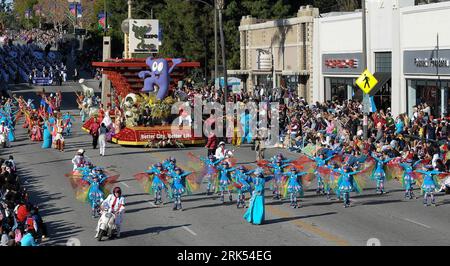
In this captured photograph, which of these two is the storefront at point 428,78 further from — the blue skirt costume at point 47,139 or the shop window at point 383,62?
the blue skirt costume at point 47,139

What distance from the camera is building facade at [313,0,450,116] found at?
133 feet

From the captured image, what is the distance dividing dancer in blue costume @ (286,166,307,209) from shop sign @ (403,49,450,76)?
16.1 m

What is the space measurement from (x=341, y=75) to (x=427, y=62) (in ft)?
32.0

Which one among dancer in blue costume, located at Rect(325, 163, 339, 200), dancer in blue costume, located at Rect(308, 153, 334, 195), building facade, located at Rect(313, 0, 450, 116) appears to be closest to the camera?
dancer in blue costume, located at Rect(325, 163, 339, 200)

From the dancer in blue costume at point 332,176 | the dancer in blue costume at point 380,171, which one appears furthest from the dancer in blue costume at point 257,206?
the dancer in blue costume at point 380,171

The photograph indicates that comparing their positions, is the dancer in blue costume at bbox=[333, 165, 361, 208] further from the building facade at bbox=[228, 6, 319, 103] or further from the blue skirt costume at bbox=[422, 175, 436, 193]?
the building facade at bbox=[228, 6, 319, 103]

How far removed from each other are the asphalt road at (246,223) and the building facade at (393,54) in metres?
12.2

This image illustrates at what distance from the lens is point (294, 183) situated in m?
25.6

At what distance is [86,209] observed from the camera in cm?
2614

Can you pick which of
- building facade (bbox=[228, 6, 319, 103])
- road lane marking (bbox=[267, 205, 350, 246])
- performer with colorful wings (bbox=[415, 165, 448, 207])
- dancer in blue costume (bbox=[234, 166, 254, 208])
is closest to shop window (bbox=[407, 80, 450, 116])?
building facade (bbox=[228, 6, 319, 103])
